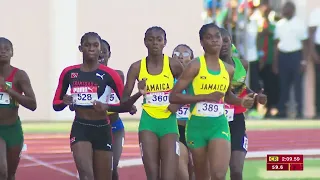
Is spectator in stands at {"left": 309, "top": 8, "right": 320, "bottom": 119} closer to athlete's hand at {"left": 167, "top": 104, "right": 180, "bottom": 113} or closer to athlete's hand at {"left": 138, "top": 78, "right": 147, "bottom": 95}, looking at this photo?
athlete's hand at {"left": 167, "top": 104, "right": 180, "bottom": 113}

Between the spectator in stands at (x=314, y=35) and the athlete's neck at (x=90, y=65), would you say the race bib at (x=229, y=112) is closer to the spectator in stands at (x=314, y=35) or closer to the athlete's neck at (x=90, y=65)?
the athlete's neck at (x=90, y=65)

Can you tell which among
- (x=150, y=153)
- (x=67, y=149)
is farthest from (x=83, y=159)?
(x=67, y=149)

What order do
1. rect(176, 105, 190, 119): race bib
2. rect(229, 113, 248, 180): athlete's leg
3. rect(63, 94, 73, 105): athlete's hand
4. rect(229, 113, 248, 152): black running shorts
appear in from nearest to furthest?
1. rect(63, 94, 73, 105): athlete's hand
2. rect(229, 113, 248, 180): athlete's leg
3. rect(229, 113, 248, 152): black running shorts
4. rect(176, 105, 190, 119): race bib

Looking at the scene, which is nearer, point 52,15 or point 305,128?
point 305,128

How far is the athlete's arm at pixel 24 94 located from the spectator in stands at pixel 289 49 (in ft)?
43.0

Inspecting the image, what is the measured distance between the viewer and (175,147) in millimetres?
10992

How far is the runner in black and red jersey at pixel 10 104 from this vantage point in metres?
11.3

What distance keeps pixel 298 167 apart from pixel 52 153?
552cm

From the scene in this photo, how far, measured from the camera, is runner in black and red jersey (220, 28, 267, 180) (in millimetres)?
11469

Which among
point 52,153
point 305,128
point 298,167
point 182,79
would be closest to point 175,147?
point 182,79

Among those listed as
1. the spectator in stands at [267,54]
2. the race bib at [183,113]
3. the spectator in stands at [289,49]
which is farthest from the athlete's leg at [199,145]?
the spectator in stands at [267,54]

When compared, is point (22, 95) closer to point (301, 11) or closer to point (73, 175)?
point (73, 175)

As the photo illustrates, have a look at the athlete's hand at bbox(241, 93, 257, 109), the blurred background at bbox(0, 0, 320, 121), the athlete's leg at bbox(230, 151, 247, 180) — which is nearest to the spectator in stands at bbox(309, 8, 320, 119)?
the blurred background at bbox(0, 0, 320, 121)

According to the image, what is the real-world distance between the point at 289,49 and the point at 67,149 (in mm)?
7156
